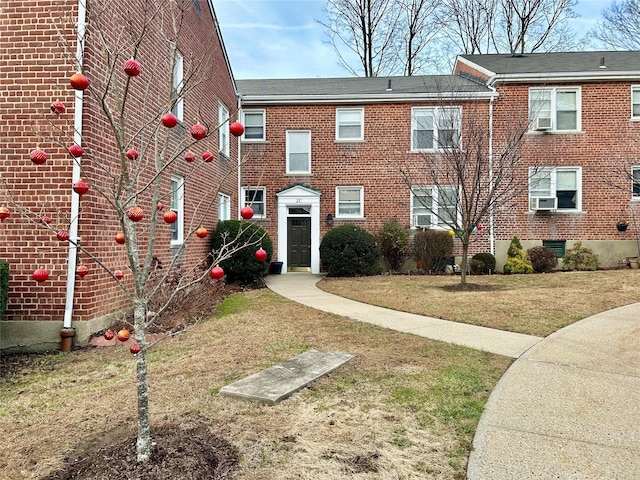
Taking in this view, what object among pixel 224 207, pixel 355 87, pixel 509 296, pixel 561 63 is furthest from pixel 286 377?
pixel 561 63

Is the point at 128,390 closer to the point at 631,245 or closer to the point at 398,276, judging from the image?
the point at 398,276

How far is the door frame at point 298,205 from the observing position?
52.1ft

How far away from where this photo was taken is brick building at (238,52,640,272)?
1553 centimetres

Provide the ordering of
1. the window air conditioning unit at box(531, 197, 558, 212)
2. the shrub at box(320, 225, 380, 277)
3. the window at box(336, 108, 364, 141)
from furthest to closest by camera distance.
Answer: the window at box(336, 108, 364, 141), the window air conditioning unit at box(531, 197, 558, 212), the shrub at box(320, 225, 380, 277)

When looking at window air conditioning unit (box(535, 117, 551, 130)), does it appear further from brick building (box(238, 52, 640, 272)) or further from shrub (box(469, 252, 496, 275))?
shrub (box(469, 252, 496, 275))

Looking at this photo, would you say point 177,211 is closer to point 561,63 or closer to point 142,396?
point 142,396

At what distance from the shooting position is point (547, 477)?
2.63 meters

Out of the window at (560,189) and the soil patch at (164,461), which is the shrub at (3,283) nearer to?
the soil patch at (164,461)

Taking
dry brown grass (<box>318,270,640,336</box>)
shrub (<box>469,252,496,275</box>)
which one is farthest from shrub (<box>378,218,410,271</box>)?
shrub (<box>469,252,496,275</box>)

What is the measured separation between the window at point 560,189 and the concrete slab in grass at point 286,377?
13.1 meters

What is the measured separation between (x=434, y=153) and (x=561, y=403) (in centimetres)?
Result: 1204

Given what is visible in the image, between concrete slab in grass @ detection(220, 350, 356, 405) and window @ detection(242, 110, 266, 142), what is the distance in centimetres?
1260

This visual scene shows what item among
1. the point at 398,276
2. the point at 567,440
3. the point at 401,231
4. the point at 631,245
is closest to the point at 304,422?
the point at 567,440

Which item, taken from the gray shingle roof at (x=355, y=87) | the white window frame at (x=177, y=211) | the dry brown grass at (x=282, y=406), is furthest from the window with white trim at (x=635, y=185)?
the white window frame at (x=177, y=211)
